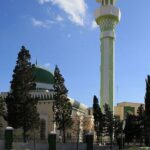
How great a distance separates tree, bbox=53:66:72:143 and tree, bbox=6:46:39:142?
3720mm

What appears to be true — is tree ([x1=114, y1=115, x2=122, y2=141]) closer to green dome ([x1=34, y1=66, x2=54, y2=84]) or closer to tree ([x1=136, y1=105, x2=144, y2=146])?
tree ([x1=136, y1=105, x2=144, y2=146])

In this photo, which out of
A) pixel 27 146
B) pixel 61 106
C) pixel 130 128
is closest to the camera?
pixel 27 146

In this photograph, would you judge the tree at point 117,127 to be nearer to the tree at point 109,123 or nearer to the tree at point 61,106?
the tree at point 109,123

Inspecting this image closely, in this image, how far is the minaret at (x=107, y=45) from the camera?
65875mm

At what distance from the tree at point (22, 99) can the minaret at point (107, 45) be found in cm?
2402

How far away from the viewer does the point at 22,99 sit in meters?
42.0

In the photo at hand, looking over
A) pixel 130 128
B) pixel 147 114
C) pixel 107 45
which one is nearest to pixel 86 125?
pixel 130 128

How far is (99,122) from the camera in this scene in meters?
53.4

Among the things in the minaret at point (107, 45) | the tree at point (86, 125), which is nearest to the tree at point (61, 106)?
the tree at point (86, 125)

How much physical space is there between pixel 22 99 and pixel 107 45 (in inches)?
1103

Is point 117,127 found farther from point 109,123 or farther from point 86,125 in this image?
point 86,125

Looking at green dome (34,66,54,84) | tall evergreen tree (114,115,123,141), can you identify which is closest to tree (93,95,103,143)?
tall evergreen tree (114,115,123,141)

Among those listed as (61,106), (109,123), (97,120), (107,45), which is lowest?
(109,123)

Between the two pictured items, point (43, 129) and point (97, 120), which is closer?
point (43, 129)
